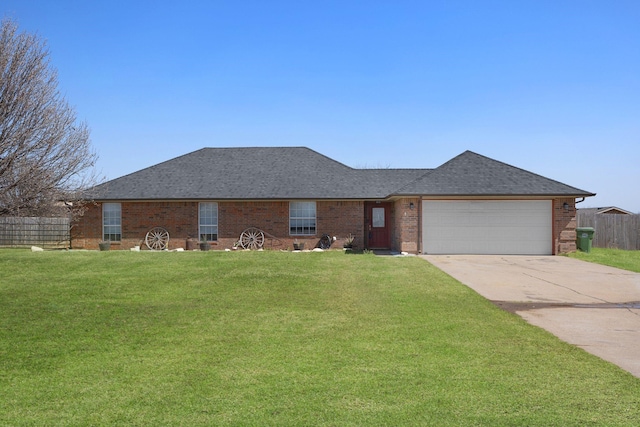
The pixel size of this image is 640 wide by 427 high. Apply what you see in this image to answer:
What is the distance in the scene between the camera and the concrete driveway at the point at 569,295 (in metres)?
7.89

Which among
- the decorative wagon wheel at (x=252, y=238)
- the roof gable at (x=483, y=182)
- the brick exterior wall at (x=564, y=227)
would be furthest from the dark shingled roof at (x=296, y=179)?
the decorative wagon wheel at (x=252, y=238)

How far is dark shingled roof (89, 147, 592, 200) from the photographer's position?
2225 centimetres

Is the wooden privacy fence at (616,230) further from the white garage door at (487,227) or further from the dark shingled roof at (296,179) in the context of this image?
the white garage door at (487,227)

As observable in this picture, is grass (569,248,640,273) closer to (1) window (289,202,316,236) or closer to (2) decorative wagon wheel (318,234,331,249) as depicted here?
(2) decorative wagon wheel (318,234,331,249)

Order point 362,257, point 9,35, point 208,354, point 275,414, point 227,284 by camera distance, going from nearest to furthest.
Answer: point 275,414 < point 208,354 < point 227,284 < point 9,35 < point 362,257

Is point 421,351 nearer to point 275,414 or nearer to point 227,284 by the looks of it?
point 275,414

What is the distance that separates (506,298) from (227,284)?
21.3 ft

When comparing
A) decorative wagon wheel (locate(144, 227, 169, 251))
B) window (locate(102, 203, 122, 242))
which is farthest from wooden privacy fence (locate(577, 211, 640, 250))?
window (locate(102, 203, 122, 242))

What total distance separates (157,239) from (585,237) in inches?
756

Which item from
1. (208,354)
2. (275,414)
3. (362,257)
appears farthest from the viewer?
(362,257)

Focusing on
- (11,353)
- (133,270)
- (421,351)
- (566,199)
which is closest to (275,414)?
(421,351)

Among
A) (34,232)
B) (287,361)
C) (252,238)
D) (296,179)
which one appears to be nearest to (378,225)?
(296,179)

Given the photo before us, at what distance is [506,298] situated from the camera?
456 inches

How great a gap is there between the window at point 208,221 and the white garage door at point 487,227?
9.77 meters
